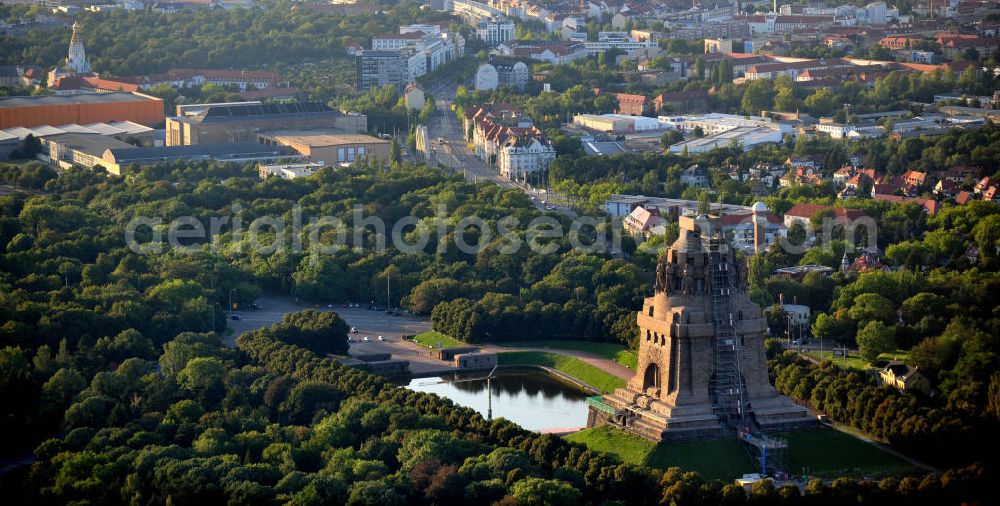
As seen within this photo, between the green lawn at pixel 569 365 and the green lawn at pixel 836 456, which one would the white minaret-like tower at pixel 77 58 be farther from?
the green lawn at pixel 836 456

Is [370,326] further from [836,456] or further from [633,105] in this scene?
[633,105]

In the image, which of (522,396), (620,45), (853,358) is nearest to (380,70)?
(620,45)

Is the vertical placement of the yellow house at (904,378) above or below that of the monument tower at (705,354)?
below

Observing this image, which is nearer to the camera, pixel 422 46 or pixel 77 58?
pixel 77 58

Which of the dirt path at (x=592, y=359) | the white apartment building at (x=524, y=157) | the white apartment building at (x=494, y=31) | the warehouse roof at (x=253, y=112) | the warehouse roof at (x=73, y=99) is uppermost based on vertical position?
the white apartment building at (x=494, y=31)

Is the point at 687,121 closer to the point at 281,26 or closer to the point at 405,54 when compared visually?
the point at 405,54

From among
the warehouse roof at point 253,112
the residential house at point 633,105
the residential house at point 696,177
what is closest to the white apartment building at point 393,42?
the residential house at point 633,105

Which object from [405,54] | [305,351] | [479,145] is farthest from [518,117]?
[305,351]
